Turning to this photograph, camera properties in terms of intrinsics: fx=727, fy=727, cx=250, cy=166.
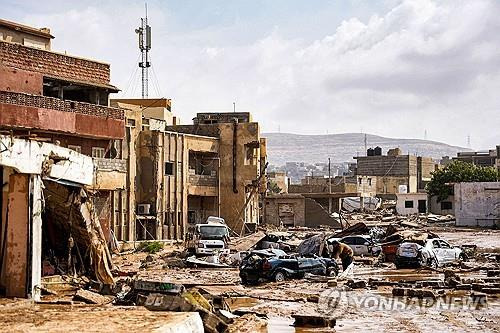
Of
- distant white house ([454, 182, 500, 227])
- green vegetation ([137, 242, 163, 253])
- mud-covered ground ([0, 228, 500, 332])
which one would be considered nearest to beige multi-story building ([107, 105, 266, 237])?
green vegetation ([137, 242, 163, 253])

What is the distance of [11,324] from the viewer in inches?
531

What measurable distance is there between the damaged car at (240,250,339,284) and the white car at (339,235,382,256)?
10.4 metres

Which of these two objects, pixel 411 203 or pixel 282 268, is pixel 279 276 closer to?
pixel 282 268

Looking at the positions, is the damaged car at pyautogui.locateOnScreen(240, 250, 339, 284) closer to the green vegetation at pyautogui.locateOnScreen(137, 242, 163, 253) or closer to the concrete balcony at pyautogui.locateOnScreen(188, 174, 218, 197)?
the green vegetation at pyautogui.locateOnScreen(137, 242, 163, 253)

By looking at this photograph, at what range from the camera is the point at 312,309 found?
18828 mm

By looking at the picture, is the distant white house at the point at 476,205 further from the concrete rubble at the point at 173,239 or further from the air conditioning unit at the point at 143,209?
the air conditioning unit at the point at 143,209

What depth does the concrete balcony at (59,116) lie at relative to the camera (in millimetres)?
32438

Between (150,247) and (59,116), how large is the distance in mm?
9365

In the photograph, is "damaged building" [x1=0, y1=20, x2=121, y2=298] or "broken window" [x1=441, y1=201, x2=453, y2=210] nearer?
"damaged building" [x1=0, y1=20, x2=121, y2=298]

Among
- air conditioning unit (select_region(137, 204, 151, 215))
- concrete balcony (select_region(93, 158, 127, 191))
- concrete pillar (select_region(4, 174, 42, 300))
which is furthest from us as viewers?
air conditioning unit (select_region(137, 204, 151, 215))

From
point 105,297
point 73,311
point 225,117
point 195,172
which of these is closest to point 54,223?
point 105,297

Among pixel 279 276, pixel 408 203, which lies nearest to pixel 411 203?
pixel 408 203

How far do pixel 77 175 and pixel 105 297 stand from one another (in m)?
3.85

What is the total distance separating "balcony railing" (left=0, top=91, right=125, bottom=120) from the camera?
32.5 meters
